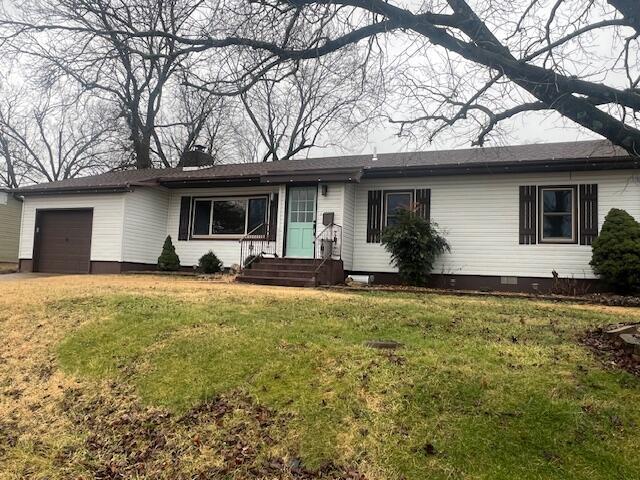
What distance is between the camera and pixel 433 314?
7.32 m

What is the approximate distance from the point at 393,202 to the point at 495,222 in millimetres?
2915

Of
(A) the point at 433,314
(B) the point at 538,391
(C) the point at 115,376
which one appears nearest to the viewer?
(B) the point at 538,391

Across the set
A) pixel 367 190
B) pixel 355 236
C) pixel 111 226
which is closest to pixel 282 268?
pixel 355 236

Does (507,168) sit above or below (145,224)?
above

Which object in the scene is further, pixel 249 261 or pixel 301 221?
pixel 301 221

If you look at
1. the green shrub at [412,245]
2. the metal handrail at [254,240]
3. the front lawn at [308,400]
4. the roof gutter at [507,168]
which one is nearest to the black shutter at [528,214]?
the roof gutter at [507,168]

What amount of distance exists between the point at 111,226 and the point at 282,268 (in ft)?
20.7

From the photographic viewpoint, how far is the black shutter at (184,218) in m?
16.5

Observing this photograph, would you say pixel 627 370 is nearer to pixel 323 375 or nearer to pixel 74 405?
pixel 323 375

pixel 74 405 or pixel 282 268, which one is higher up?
pixel 282 268

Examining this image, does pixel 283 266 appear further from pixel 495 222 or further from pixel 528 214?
pixel 528 214

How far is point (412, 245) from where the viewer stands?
12.7m

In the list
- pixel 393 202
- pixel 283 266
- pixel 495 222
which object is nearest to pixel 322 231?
pixel 283 266

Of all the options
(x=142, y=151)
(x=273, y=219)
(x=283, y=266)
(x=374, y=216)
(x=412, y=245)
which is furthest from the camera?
(x=142, y=151)
